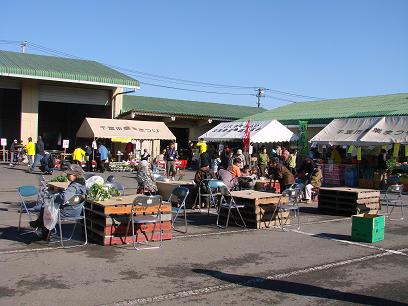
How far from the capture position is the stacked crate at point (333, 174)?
72.6 ft

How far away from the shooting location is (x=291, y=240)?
9203 mm

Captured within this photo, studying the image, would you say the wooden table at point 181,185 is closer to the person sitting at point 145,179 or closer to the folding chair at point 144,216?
the person sitting at point 145,179

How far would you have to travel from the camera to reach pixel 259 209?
10.3m

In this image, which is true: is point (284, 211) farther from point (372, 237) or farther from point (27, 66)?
point (27, 66)

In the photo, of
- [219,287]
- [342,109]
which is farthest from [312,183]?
[342,109]

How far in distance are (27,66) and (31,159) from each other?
554 centimetres

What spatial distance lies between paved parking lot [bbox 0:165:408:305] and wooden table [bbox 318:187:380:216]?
2.71 meters

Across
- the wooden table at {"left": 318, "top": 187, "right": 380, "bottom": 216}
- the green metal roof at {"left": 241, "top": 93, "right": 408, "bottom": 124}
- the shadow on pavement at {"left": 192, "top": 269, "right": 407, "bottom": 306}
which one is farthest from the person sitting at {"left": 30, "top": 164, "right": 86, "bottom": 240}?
the green metal roof at {"left": 241, "top": 93, "right": 408, "bottom": 124}

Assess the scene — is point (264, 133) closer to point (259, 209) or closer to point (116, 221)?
point (259, 209)

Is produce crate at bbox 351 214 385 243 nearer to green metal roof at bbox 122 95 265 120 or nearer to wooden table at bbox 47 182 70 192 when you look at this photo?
wooden table at bbox 47 182 70 192

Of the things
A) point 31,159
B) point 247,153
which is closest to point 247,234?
point 247,153

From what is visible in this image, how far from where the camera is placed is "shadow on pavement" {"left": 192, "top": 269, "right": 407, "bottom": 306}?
5.75m

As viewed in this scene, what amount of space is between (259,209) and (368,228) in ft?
7.22

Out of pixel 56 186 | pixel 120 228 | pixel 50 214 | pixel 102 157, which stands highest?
pixel 102 157
